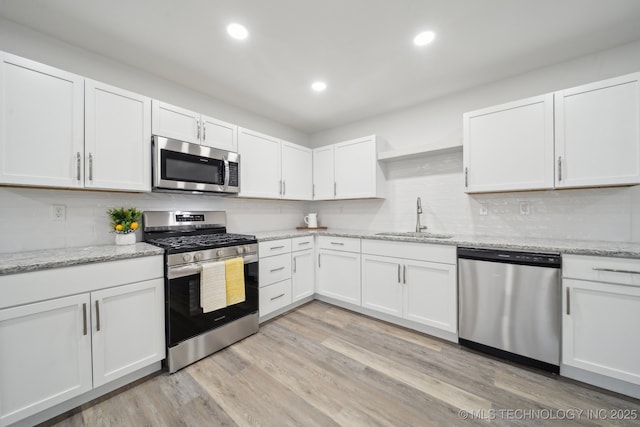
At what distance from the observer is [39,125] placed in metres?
1.59

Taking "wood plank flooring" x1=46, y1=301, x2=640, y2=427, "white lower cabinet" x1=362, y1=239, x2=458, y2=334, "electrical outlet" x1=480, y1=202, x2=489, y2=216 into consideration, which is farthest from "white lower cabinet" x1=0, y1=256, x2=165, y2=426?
"electrical outlet" x1=480, y1=202, x2=489, y2=216

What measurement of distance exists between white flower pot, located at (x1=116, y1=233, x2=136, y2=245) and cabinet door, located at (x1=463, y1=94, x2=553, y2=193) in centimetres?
311

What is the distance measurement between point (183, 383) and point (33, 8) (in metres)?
2.74

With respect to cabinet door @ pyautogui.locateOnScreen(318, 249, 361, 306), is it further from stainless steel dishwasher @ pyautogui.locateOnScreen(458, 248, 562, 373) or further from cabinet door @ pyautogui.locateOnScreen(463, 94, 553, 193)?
cabinet door @ pyautogui.locateOnScreen(463, 94, 553, 193)

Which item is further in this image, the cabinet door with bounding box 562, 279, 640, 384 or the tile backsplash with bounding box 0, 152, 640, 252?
the tile backsplash with bounding box 0, 152, 640, 252

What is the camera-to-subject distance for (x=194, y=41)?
189 centimetres

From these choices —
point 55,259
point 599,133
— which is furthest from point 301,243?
point 599,133

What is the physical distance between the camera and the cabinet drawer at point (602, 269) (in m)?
1.51

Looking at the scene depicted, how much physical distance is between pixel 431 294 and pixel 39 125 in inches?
130

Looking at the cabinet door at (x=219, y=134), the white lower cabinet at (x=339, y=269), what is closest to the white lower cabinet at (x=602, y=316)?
the white lower cabinet at (x=339, y=269)

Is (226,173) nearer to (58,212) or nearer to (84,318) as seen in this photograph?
(58,212)

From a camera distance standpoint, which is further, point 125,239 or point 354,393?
point 125,239

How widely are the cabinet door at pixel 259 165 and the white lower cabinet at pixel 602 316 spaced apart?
9.29 feet

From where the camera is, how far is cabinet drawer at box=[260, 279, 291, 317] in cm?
255
